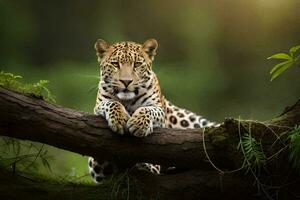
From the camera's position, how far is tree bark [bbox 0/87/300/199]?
145 inches

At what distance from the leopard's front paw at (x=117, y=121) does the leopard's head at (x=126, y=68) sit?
59 cm

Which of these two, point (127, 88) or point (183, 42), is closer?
point (127, 88)

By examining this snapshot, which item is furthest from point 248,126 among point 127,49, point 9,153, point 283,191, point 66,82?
point 66,82

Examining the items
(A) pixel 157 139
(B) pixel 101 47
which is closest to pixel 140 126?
(A) pixel 157 139

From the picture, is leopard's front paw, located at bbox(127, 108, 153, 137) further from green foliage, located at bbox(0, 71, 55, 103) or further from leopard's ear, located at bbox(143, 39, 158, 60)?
leopard's ear, located at bbox(143, 39, 158, 60)

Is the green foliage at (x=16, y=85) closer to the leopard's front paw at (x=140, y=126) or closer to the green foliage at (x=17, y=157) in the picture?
the green foliage at (x=17, y=157)

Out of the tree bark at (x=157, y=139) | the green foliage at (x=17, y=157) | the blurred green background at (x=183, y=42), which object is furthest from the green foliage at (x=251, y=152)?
the blurred green background at (x=183, y=42)

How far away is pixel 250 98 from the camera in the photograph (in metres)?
8.79

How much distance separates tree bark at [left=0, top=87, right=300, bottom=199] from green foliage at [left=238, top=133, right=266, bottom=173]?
0.04 m

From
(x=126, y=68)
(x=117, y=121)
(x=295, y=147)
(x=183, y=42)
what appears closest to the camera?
(x=295, y=147)

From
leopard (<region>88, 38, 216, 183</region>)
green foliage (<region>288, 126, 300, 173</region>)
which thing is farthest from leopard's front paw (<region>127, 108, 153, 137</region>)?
green foliage (<region>288, 126, 300, 173</region>)

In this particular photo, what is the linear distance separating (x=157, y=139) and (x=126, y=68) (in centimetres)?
99

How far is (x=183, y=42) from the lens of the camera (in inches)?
367

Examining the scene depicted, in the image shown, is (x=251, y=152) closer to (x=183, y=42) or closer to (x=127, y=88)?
(x=127, y=88)
